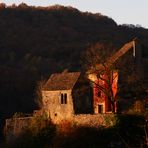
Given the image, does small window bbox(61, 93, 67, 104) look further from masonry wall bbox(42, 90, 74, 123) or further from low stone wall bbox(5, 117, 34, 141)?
low stone wall bbox(5, 117, 34, 141)

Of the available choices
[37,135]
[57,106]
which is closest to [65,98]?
[57,106]

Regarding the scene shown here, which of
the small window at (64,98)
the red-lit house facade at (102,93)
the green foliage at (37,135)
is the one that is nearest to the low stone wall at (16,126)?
the green foliage at (37,135)

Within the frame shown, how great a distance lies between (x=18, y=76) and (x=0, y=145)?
62224 mm

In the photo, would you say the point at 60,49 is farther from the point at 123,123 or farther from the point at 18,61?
the point at 123,123

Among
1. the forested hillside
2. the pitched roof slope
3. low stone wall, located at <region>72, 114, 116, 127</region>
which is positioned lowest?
low stone wall, located at <region>72, 114, 116, 127</region>

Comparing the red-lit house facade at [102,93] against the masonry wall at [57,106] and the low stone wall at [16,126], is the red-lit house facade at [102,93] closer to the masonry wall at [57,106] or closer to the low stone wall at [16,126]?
the masonry wall at [57,106]

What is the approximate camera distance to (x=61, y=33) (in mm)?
195875

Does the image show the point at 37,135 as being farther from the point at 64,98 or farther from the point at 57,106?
the point at 64,98

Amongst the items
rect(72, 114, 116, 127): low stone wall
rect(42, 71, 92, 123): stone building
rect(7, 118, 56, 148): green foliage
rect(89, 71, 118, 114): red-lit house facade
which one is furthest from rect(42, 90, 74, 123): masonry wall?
rect(89, 71, 118, 114): red-lit house facade

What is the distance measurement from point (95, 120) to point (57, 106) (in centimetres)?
798

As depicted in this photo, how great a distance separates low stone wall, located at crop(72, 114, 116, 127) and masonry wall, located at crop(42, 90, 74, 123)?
2.19 metres

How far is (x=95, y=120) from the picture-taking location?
5972cm

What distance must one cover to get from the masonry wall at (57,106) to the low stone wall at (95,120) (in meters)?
2.19

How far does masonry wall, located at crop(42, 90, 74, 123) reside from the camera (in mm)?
65062
